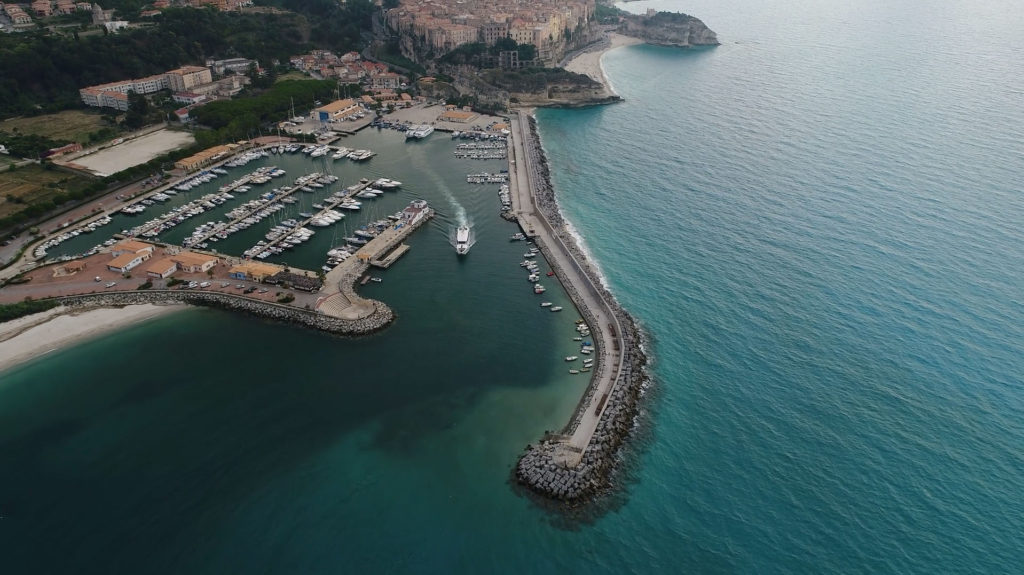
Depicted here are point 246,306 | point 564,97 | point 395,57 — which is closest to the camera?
point 246,306

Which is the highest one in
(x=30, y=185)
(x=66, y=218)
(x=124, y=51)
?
(x=124, y=51)

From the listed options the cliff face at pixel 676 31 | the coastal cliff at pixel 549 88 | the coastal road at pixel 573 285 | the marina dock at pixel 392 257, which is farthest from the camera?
the cliff face at pixel 676 31

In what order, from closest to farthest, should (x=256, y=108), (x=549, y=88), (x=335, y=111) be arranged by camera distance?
(x=256, y=108) → (x=335, y=111) → (x=549, y=88)

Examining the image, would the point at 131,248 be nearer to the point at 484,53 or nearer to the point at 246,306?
the point at 246,306

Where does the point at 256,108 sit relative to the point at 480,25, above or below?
below

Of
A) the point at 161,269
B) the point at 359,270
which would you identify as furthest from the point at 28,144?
the point at 359,270

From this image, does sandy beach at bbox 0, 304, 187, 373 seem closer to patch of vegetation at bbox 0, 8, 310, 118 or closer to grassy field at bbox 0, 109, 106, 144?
grassy field at bbox 0, 109, 106, 144

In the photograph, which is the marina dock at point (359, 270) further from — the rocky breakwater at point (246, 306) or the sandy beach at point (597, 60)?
the sandy beach at point (597, 60)

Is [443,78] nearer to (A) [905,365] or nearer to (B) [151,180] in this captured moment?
(B) [151,180]

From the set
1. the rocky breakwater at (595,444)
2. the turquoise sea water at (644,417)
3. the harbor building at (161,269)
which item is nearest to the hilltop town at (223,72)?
the harbor building at (161,269)
